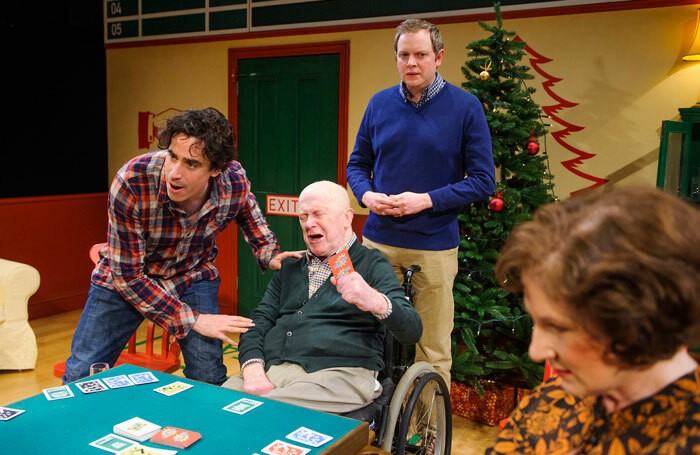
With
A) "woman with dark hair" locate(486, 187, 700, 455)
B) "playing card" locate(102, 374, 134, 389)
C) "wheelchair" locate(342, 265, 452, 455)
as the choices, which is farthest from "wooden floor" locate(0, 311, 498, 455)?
"woman with dark hair" locate(486, 187, 700, 455)

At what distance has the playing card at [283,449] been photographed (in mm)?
1310

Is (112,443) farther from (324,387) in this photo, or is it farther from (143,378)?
(324,387)

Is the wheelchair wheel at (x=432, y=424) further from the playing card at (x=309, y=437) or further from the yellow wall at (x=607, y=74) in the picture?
the yellow wall at (x=607, y=74)

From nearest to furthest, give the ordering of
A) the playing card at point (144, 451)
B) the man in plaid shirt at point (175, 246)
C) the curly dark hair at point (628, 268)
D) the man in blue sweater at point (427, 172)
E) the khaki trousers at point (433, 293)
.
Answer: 1. the curly dark hair at point (628, 268)
2. the playing card at point (144, 451)
3. the man in plaid shirt at point (175, 246)
4. the man in blue sweater at point (427, 172)
5. the khaki trousers at point (433, 293)

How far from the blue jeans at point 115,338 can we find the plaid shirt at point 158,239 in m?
0.06

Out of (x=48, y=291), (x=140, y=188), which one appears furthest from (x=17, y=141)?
(x=140, y=188)

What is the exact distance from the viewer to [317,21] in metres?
4.53

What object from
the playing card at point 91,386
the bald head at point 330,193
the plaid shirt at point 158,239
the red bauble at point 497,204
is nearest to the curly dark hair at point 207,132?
the plaid shirt at point 158,239

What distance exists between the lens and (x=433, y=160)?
2580 millimetres

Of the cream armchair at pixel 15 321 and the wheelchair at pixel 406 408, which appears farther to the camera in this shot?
the cream armchair at pixel 15 321

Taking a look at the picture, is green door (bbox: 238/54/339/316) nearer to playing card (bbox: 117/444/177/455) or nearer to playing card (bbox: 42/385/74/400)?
playing card (bbox: 42/385/74/400)

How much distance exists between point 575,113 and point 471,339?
1620 millimetres

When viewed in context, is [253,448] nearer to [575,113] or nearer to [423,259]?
[423,259]

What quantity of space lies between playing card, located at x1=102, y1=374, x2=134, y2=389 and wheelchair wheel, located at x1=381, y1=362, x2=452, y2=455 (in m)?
0.84
